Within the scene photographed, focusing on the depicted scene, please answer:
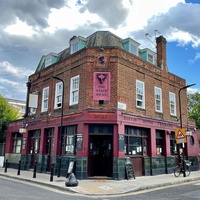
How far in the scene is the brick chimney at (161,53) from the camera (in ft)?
63.6

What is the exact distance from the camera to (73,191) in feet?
32.9

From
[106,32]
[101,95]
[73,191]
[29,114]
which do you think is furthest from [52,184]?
[106,32]

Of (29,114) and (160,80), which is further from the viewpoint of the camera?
(29,114)

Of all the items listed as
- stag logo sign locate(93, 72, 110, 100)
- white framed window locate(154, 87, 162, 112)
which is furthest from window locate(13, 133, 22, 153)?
white framed window locate(154, 87, 162, 112)

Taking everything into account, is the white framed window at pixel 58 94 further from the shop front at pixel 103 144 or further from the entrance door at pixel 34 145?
the entrance door at pixel 34 145

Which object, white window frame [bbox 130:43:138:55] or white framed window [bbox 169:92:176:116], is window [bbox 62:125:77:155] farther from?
white framed window [bbox 169:92:176:116]

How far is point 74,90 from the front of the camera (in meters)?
16.0

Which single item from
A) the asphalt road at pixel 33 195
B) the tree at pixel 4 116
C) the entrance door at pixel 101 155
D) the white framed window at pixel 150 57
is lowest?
the asphalt road at pixel 33 195

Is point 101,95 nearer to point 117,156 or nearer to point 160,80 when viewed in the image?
point 117,156

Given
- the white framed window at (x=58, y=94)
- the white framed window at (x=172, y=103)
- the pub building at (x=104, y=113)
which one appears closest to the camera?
the pub building at (x=104, y=113)

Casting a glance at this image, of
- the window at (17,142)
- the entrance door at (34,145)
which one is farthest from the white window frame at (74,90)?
the window at (17,142)

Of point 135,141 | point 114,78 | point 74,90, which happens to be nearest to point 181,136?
point 135,141

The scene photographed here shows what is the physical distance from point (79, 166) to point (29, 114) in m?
8.87

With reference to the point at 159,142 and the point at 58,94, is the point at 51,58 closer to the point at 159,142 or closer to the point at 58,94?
the point at 58,94
